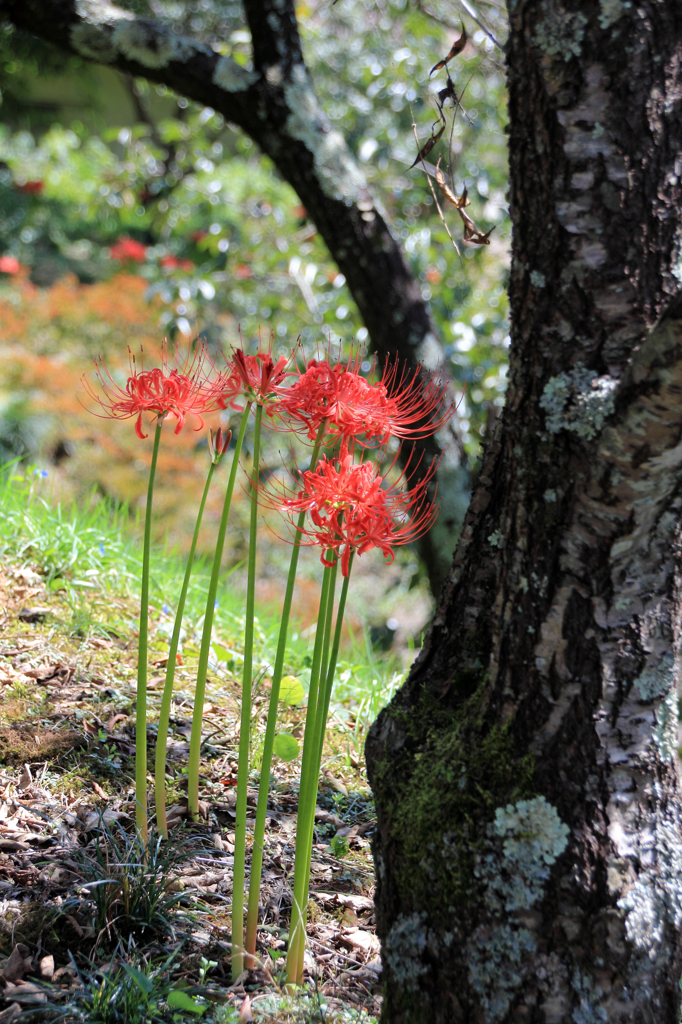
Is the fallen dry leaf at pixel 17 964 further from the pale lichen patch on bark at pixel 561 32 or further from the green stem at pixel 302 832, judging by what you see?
the pale lichen patch on bark at pixel 561 32

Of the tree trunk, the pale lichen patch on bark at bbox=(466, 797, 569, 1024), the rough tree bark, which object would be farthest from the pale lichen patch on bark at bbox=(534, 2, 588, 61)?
the rough tree bark

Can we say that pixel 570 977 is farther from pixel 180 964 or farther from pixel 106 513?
pixel 106 513

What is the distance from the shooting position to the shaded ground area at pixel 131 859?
1.14 metres

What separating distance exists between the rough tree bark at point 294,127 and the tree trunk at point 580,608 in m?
1.39

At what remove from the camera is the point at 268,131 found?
244 cm

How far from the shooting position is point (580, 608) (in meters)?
1.01

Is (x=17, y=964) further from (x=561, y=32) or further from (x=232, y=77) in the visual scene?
(x=232, y=77)

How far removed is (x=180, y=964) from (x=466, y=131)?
14.9 ft

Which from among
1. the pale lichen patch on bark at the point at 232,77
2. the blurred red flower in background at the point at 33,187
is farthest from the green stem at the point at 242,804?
the blurred red flower in background at the point at 33,187

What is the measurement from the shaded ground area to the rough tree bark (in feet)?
3.61

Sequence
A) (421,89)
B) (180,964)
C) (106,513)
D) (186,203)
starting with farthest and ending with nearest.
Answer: (186,203), (421,89), (106,513), (180,964)

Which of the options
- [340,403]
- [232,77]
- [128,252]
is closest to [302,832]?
[340,403]

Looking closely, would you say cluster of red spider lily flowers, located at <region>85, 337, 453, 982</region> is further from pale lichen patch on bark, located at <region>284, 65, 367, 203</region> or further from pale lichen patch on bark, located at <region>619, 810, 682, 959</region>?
pale lichen patch on bark, located at <region>284, 65, 367, 203</region>

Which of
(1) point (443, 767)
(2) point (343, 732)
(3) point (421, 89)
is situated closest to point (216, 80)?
(3) point (421, 89)
